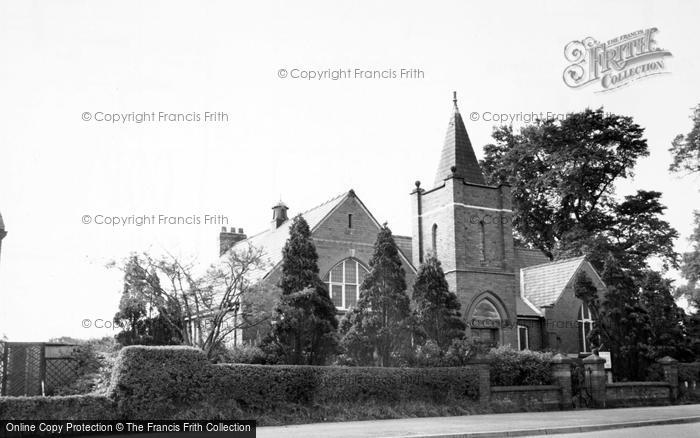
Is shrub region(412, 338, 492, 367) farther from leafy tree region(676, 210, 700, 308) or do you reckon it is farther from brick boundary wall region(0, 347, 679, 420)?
leafy tree region(676, 210, 700, 308)

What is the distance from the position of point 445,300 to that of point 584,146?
3051cm

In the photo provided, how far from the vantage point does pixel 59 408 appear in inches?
661

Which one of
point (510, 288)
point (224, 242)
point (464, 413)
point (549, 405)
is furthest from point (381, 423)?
point (224, 242)

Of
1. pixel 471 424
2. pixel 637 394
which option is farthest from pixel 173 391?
pixel 637 394

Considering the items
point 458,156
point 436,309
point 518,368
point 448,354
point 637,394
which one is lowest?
point 637,394

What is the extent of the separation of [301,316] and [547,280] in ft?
68.3

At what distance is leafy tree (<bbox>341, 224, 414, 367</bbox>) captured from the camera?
82.4 feet

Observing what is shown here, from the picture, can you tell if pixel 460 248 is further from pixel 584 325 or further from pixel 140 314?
pixel 140 314

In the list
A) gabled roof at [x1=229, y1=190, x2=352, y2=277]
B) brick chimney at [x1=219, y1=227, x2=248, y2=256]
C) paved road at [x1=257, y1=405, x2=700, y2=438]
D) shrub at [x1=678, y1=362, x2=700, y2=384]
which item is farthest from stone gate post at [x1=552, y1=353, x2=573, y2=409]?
brick chimney at [x1=219, y1=227, x2=248, y2=256]

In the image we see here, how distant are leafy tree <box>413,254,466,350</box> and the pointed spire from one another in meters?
9.35

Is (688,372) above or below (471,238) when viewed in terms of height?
below

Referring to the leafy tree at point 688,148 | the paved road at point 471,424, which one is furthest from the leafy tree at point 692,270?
the paved road at point 471,424

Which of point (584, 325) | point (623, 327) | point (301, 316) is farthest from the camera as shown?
point (584, 325)

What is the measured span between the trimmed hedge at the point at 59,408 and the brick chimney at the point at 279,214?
77.3 ft
